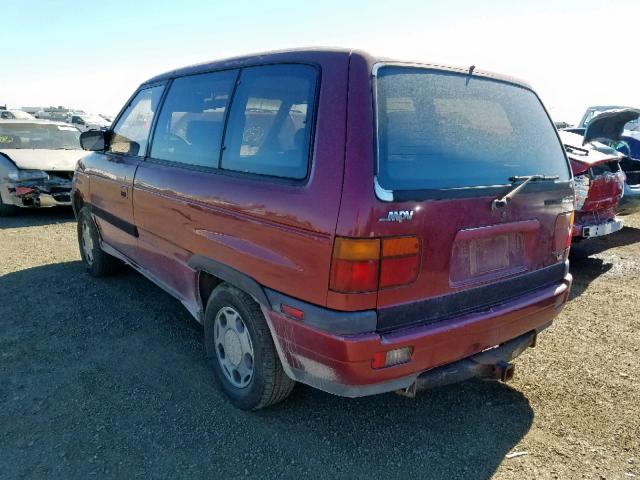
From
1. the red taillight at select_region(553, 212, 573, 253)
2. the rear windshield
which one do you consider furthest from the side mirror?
the red taillight at select_region(553, 212, 573, 253)

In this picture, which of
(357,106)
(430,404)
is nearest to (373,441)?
(430,404)

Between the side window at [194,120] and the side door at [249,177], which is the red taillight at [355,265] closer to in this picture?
the side door at [249,177]

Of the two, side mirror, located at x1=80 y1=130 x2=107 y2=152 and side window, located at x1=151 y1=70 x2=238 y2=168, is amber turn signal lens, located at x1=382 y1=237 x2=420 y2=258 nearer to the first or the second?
side window, located at x1=151 y1=70 x2=238 y2=168

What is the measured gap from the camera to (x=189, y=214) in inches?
115

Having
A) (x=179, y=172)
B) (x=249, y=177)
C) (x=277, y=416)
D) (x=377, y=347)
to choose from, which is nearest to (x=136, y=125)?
(x=179, y=172)

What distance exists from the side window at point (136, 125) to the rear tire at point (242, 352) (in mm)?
1523

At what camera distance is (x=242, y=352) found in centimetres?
275

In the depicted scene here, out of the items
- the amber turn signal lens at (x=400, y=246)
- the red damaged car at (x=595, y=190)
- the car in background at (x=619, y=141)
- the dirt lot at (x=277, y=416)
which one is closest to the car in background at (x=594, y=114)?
the car in background at (x=619, y=141)

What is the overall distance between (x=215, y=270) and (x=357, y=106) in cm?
123

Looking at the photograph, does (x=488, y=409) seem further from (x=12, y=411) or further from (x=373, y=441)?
(x=12, y=411)

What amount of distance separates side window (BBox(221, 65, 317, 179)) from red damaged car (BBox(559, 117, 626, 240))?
11.5ft

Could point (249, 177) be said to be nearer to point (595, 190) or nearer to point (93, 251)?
point (93, 251)

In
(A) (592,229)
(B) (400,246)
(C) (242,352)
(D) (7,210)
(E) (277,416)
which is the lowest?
(E) (277,416)

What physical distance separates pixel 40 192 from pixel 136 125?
464 centimetres
